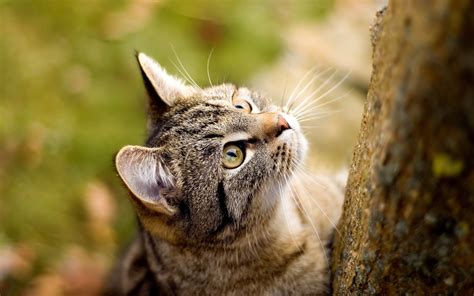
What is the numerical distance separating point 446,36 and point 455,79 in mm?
104

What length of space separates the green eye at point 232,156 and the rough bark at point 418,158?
2.30 feet

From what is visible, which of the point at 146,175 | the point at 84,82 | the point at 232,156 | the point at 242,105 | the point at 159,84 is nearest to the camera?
the point at 146,175

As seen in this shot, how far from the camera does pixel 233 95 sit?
109 inches

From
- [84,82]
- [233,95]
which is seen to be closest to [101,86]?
[84,82]

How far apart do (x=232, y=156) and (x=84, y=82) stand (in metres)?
2.61

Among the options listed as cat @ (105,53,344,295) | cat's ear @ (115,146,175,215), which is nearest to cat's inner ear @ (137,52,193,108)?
cat @ (105,53,344,295)

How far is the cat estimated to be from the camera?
7.93 ft

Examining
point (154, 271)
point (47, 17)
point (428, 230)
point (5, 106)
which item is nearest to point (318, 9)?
point (47, 17)

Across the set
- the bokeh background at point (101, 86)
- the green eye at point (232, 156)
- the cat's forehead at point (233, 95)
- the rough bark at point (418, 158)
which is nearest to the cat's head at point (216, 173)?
the green eye at point (232, 156)

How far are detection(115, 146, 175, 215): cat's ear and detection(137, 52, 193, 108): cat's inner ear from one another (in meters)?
0.44

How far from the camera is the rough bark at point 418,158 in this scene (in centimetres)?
119

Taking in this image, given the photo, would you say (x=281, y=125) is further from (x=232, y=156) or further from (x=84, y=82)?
(x=84, y=82)

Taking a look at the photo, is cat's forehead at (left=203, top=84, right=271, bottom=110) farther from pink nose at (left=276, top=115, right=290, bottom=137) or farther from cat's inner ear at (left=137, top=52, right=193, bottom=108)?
pink nose at (left=276, top=115, right=290, bottom=137)

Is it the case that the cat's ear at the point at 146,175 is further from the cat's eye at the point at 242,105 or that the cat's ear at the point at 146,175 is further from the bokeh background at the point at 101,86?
the bokeh background at the point at 101,86
